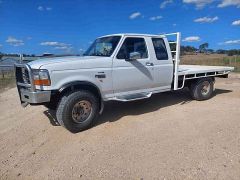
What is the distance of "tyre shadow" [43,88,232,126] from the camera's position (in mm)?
6969

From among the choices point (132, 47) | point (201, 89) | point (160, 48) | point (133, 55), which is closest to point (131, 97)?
point (133, 55)

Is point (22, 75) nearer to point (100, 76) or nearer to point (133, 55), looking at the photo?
point (100, 76)

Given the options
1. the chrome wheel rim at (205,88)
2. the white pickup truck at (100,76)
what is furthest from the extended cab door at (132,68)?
the chrome wheel rim at (205,88)

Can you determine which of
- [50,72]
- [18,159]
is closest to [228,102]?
[50,72]

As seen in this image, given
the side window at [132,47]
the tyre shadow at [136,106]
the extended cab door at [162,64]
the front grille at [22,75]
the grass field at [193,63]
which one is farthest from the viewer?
the grass field at [193,63]

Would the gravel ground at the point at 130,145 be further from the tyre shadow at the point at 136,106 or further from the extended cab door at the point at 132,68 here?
the extended cab door at the point at 132,68

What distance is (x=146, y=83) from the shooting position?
7.09 meters

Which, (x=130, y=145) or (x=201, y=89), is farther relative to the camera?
(x=201, y=89)

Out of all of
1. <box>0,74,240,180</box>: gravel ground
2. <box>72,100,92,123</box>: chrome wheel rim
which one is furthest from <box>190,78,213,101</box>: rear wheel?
<box>72,100,92,123</box>: chrome wheel rim

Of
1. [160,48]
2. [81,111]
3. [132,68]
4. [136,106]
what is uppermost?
[160,48]

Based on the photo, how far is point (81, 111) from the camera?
19.6 feet

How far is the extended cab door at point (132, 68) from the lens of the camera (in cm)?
646

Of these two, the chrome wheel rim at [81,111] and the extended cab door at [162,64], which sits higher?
the extended cab door at [162,64]

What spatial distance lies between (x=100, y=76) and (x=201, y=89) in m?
4.04
